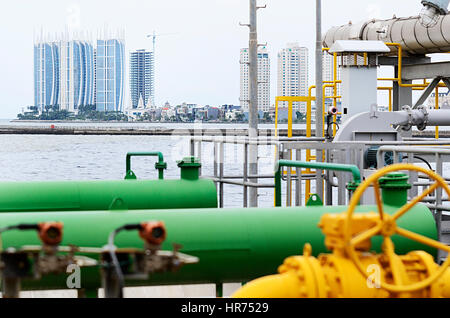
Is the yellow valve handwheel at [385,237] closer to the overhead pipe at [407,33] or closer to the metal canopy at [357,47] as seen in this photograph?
the metal canopy at [357,47]

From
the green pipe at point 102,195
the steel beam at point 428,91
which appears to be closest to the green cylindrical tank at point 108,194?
the green pipe at point 102,195

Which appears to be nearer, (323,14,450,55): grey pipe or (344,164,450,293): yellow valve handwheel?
(344,164,450,293): yellow valve handwheel

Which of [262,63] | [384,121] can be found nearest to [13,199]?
[384,121]

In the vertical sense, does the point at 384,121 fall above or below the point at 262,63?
below

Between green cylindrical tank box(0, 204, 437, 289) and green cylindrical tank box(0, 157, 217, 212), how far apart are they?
5.41ft

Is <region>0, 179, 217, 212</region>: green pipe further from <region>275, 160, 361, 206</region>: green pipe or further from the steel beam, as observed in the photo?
the steel beam

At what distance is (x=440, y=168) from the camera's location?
6.82 meters

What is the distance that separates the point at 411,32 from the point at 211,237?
1370 cm

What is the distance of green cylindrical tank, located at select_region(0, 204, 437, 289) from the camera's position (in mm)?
3766

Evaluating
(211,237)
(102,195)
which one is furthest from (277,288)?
(102,195)

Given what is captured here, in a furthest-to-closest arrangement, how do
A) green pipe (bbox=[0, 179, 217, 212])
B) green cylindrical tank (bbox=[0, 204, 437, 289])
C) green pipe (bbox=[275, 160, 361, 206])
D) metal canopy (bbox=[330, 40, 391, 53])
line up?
metal canopy (bbox=[330, 40, 391, 53]) → green pipe (bbox=[0, 179, 217, 212]) → green pipe (bbox=[275, 160, 361, 206]) → green cylindrical tank (bbox=[0, 204, 437, 289])

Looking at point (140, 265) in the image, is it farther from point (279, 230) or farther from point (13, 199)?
point (13, 199)

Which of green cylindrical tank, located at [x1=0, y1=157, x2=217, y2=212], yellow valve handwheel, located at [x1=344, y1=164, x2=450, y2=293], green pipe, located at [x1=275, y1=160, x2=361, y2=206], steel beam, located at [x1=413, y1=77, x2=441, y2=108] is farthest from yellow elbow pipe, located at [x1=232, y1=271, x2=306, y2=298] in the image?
steel beam, located at [x1=413, y1=77, x2=441, y2=108]

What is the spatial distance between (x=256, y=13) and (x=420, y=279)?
11.4 metres
